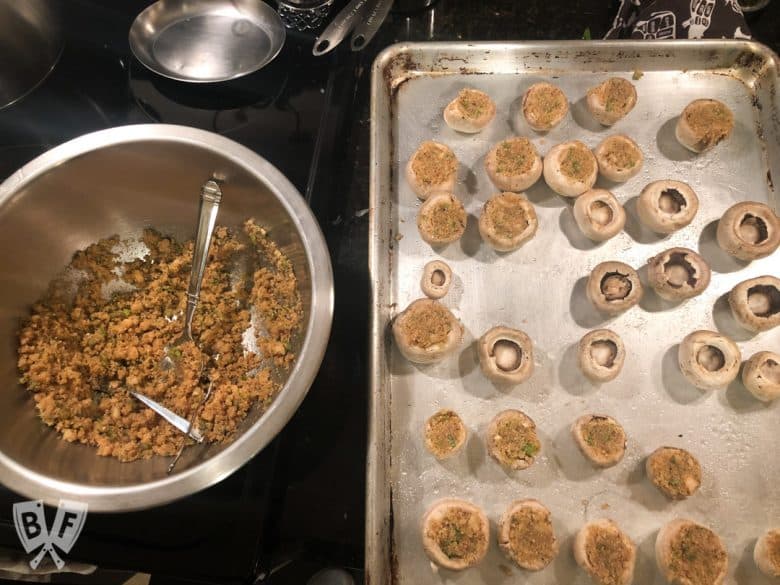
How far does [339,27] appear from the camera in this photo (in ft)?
7.31

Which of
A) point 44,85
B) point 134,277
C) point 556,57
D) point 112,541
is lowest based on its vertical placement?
point 112,541

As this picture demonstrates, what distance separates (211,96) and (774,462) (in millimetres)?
2581

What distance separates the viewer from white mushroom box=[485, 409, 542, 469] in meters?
1.66

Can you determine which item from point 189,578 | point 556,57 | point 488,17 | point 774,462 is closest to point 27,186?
point 189,578

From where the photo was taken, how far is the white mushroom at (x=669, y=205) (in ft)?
6.32

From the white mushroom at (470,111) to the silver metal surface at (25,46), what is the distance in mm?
1772

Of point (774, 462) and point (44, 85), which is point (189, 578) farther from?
point (44, 85)

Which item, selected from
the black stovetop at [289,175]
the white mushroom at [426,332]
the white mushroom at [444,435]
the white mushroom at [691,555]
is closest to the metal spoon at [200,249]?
the black stovetop at [289,175]

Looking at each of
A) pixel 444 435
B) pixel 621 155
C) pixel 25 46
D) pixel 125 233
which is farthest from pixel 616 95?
pixel 25 46

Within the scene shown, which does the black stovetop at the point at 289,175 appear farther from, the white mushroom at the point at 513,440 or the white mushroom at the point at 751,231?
the white mushroom at the point at 751,231

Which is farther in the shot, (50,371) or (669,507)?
(669,507)

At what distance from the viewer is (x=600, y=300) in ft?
6.01

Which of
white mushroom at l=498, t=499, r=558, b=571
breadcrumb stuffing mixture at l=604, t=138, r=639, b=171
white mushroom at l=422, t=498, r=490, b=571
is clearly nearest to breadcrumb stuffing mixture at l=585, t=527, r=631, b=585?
white mushroom at l=498, t=499, r=558, b=571

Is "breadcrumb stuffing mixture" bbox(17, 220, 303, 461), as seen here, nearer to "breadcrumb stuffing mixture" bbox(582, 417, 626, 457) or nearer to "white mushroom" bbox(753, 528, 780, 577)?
"breadcrumb stuffing mixture" bbox(582, 417, 626, 457)
